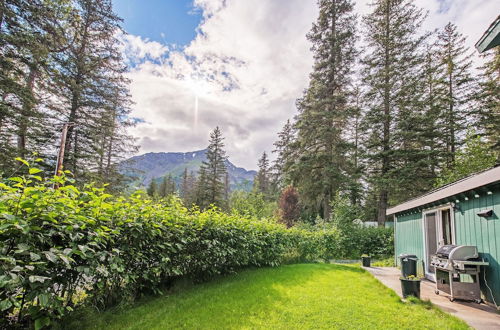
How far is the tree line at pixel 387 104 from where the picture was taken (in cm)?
1561

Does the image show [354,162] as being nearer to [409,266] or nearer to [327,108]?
[327,108]

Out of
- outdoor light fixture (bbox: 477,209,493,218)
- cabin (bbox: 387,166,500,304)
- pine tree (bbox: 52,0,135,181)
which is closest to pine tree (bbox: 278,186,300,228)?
pine tree (bbox: 52,0,135,181)

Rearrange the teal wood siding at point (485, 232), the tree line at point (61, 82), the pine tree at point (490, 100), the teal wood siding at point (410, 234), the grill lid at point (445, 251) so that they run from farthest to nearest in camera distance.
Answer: the pine tree at point (490, 100) → the tree line at point (61, 82) → the teal wood siding at point (410, 234) → the grill lid at point (445, 251) → the teal wood siding at point (485, 232)

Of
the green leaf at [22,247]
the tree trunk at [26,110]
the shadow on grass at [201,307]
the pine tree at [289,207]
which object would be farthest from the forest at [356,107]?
the green leaf at [22,247]

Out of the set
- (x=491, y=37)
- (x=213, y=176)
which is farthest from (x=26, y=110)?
(x=213, y=176)

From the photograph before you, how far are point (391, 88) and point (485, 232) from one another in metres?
15.2

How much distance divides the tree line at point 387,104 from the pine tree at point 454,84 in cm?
6

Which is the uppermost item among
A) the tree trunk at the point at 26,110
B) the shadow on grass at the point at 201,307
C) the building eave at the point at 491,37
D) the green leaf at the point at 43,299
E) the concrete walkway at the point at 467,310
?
the tree trunk at the point at 26,110

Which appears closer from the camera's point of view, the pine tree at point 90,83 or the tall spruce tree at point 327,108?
the pine tree at point 90,83

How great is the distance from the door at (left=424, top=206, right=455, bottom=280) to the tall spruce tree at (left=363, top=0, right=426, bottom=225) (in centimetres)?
986

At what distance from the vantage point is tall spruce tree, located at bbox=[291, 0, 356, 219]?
1750 centimetres

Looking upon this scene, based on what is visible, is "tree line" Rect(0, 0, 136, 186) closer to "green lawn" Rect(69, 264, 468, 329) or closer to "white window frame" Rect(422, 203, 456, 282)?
"green lawn" Rect(69, 264, 468, 329)

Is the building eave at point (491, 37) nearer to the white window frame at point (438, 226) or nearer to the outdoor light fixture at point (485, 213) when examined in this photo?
the outdoor light fixture at point (485, 213)

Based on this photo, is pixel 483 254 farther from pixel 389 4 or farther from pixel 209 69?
pixel 389 4
